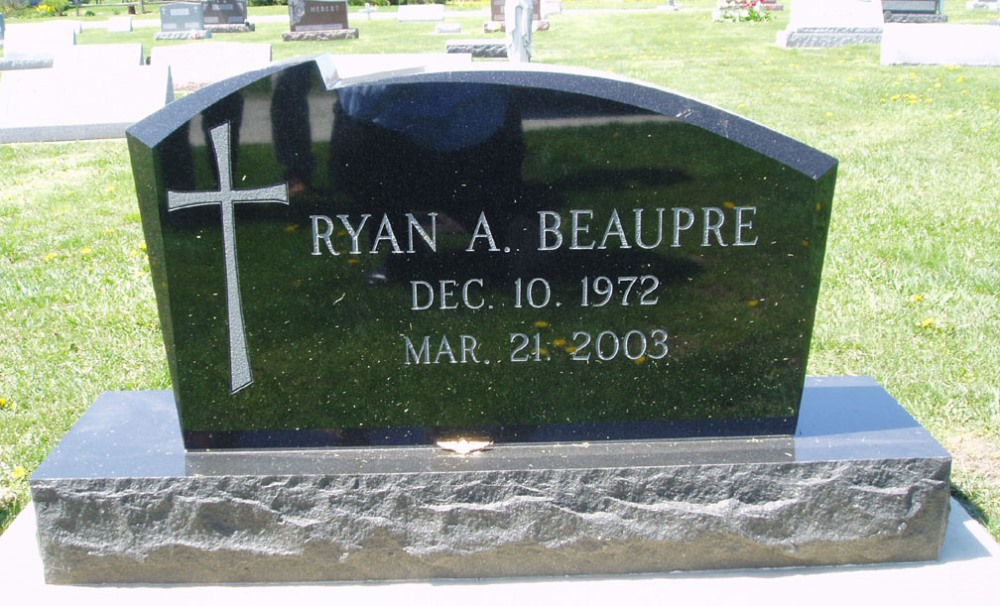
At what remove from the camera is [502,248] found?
9.29 ft

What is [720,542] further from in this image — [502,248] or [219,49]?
[219,49]

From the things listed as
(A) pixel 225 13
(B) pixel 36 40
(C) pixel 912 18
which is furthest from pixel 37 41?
(C) pixel 912 18

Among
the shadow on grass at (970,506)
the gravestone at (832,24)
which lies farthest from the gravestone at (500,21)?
the shadow on grass at (970,506)

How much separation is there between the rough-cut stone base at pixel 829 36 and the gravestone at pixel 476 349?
47.3ft

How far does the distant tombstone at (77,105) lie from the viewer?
10.4 meters

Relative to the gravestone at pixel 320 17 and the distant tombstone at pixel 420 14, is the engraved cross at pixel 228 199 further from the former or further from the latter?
the distant tombstone at pixel 420 14

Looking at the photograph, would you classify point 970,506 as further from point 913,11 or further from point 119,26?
point 119,26

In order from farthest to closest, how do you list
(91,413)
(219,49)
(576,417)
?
(219,49), (91,413), (576,417)

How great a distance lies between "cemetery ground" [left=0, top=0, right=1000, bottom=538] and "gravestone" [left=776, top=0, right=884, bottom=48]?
163 inches

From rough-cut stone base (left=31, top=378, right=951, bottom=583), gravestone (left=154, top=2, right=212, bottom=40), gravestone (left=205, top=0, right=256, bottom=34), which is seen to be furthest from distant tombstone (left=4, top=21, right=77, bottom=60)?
rough-cut stone base (left=31, top=378, right=951, bottom=583)

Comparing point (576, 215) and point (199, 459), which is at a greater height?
point (576, 215)

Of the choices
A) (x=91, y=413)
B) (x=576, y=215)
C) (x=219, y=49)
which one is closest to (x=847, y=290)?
(x=576, y=215)

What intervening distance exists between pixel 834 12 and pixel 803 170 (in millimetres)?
15064

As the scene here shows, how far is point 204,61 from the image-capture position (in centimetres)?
1322
